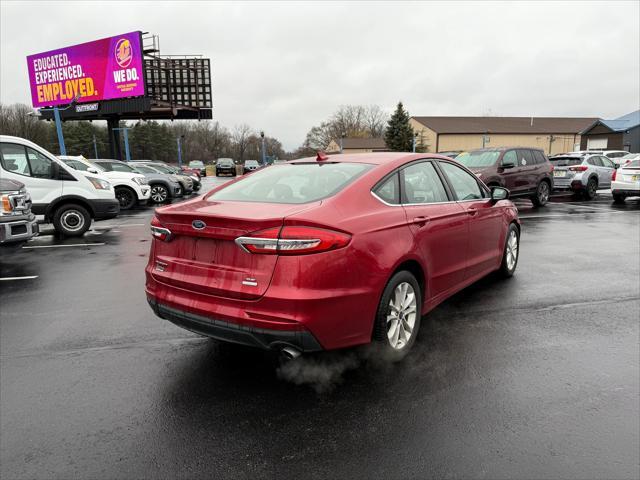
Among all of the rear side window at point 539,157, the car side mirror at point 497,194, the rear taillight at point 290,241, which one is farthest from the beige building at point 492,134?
the rear taillight at point 290,241

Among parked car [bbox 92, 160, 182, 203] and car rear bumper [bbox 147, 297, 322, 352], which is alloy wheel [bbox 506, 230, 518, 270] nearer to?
car rear bumper [bbox 147, 297, 322, 352]

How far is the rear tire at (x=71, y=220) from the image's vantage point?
10.0 metres

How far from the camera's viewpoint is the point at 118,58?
1222 inches

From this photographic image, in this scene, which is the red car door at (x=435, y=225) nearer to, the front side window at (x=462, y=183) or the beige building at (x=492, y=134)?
the front side window at (x=462, y=183)

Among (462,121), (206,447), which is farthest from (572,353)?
(462,121)

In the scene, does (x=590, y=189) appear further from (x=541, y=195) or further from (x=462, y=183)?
(x=462, y=183)

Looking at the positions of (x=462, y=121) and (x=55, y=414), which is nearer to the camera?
(x=55, y=414)

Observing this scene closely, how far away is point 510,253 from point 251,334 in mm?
4196

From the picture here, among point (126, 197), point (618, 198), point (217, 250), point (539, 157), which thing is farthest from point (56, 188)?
point (618, 198)

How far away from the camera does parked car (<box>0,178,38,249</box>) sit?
260 inches

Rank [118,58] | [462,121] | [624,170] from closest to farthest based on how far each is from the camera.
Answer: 1. [624,170]
2. [118,58]
3. [462,121]

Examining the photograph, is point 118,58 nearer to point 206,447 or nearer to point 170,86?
point 170,86

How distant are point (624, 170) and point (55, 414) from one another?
17034 millimetres

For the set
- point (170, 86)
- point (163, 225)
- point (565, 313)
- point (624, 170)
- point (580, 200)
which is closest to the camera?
point (163, 225)
